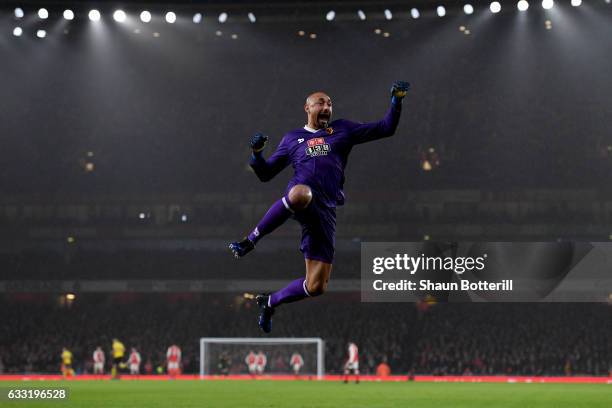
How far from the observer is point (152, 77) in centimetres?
3934

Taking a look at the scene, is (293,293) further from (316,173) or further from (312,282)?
(316,173)

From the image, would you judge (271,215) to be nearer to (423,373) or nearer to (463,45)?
(423,373)

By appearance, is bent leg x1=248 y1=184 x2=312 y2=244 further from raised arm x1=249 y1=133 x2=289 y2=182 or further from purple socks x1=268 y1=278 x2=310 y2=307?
purple socks x1=268 y1=278 x2=310 y2=307

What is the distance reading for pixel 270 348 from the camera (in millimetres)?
29578

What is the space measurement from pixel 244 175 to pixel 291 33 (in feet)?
23.6

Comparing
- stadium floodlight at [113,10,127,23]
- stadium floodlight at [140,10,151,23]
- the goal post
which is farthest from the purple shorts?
stadium floodlight at [113,10,127,23]

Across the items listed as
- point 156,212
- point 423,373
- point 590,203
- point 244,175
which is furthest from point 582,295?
point 156,212

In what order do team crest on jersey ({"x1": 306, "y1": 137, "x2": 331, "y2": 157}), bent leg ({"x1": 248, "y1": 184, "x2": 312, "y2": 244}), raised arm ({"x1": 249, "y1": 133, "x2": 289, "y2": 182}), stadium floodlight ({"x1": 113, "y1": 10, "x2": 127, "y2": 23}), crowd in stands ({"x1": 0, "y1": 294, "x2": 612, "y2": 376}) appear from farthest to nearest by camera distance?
crowd in stands ({"x1": 0, "y1": 294, "x2": 612, "y2": 376})
stadium floodlight ({"x1": 113, "y1": 10, "x2": 127, "y2": 23})
raised arm ({"x1": 249, "y1": 133, "x2": 289, "y2": 182})
team crest on jersey ({"x1": 306, "y1": 137, "x2": 331, "y2": 157})
bent leg ({"x1": 248, "y1": 184, "x2": 312, "y2": 244})

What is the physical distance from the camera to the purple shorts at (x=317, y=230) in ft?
27.3

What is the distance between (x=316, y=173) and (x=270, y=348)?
2192 cm

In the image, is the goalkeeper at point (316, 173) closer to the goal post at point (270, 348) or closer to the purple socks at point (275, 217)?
the purple socks at point (275, 217)

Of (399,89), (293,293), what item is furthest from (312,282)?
(399,89)

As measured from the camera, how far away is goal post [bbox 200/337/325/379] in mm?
29188

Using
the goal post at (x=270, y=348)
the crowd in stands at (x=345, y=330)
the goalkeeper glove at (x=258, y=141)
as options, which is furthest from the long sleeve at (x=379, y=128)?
the crowd in stands at (x=345, y=330)
